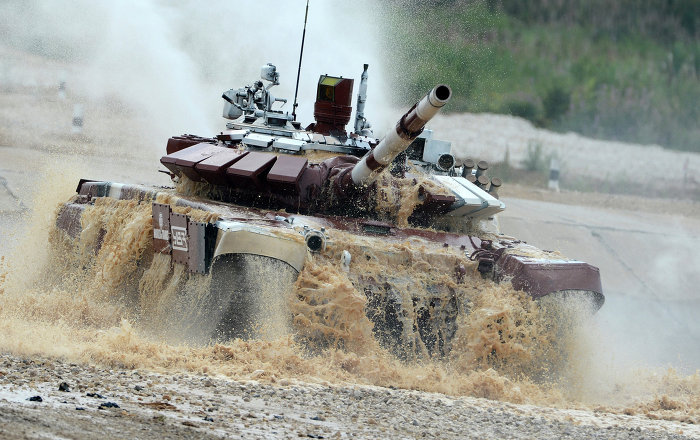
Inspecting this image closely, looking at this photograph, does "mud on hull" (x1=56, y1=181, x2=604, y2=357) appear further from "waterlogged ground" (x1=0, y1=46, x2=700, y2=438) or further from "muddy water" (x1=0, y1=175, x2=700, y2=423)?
"waterlogged ground" (x1=0, y1=46, x2=700, y2=438)

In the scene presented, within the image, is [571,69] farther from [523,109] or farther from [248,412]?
[248,412]

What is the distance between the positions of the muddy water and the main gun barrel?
27.6 inches

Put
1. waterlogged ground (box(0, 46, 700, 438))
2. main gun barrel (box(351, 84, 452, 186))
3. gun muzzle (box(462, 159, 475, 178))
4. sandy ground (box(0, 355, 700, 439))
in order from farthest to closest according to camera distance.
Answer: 1. gun muzzle (box(462, 159, 475, 178))
2. main gun barrel (box(351, 84, 452, 186))
3. waterlogged ground (box(0, 46, 700, 438))
4. sandy ground (box(0, 355, 700, 439))

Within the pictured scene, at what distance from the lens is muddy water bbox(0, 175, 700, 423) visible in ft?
29.0

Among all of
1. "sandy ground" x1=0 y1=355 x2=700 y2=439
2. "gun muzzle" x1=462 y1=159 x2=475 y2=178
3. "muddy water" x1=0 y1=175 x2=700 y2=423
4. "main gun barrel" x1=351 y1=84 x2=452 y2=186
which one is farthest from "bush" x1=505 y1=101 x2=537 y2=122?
"sandy ground" x1=0 y1=355 x2=700 y2=439

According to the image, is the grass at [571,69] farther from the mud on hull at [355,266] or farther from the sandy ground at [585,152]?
the mud on hull at [355,266]

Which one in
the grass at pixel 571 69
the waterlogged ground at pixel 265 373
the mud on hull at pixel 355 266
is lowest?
the waterlogged ground at pixel 265 373

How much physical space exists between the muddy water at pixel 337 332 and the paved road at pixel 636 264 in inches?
129

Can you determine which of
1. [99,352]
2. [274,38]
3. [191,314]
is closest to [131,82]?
[274,38]

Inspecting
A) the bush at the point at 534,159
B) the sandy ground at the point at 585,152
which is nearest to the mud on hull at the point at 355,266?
the sandy ground at the point at 585,152

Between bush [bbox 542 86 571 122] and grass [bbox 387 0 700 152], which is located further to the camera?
bush [bbox 542 86 571 122]

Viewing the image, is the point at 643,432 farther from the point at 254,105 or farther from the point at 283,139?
the point at 254,105

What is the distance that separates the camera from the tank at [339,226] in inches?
373

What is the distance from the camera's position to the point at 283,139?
38.8 ft
